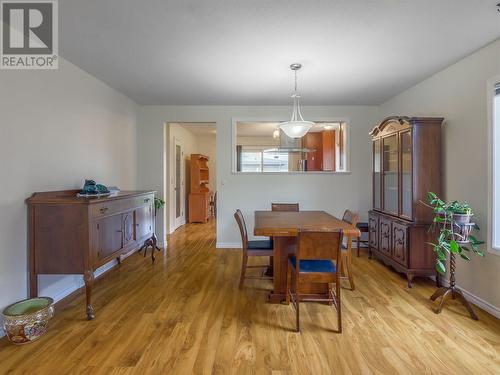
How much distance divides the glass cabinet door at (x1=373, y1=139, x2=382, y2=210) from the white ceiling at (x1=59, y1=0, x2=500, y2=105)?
82 centimetres

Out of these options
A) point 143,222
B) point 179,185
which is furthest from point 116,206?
point 179,185

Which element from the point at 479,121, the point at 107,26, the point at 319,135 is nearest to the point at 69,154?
the point at 107,26

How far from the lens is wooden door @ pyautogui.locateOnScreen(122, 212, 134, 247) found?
298cm

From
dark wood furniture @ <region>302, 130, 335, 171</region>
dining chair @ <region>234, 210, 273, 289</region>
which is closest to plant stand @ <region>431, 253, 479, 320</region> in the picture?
dining chair @ <region>234, 210, 273, 289</region>

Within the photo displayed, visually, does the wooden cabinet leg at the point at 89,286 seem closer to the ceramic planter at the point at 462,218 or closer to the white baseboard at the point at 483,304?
the ceramic planter at the point at 462,218

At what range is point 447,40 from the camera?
2473mm

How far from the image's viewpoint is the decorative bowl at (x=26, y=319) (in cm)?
200

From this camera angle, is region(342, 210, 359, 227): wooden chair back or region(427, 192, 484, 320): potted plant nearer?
region(427, 192, 484, 320): potted plant

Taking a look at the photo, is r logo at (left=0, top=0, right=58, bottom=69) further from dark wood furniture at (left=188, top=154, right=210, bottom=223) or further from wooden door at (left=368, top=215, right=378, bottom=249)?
dark wood furniture at (left=188, top=154, right=210, bottom=223)

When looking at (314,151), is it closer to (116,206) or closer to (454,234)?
(454,234)

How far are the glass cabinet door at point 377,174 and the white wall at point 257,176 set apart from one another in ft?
2.13

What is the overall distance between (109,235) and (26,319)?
871 millimetres

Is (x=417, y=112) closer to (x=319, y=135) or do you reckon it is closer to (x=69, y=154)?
(x=319, y=135)

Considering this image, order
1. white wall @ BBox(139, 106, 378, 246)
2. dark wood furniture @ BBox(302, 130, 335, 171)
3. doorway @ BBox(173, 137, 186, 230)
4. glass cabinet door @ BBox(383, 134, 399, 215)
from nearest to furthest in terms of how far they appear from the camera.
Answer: glass cabinet door @ BBox(383, 134, 399, 215) → white wall @ BBox(139, 106, 378, 246) → dark wood furniture @ BBox(302, 130, 335, 171) → doorway @ BBox(173, 137, 186, 230)
